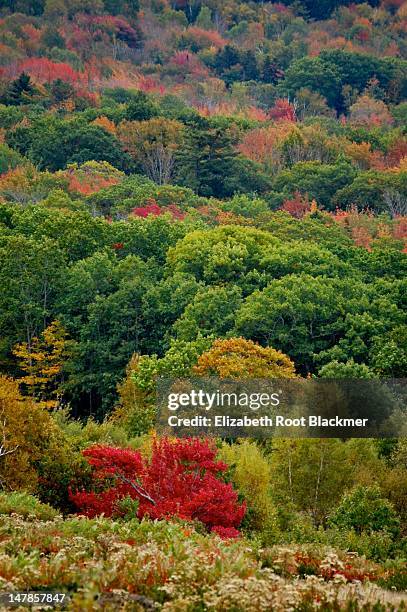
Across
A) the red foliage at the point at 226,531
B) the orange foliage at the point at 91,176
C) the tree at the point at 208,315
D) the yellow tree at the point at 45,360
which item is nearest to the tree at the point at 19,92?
the orange foliage at the point at 91,176

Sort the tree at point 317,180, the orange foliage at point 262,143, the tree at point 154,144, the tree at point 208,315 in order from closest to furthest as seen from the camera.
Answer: the tree at point 208,315 < the tree at point 317,180 < the tree at point 154,144 < the orange foliage at point 262,143

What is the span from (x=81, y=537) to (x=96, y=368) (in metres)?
33.0

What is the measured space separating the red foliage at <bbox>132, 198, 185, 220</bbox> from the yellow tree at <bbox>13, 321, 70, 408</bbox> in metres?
19.8

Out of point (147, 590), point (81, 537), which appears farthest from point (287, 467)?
point (147, 590)

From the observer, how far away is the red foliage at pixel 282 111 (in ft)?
413

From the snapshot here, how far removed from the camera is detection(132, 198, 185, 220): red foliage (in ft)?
227

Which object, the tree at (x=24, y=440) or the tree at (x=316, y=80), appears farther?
the tree at (x=316, y=80)

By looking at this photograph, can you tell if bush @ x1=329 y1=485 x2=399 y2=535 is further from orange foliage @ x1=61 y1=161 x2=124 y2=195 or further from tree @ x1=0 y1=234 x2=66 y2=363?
orange foliage @ x1=61 y1=161 x2=124 y2=195

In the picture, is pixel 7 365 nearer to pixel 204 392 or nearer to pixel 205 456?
pixel 204 392

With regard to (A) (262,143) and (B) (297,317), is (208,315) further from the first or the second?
(A) (262,143)

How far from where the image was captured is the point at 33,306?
50000mm

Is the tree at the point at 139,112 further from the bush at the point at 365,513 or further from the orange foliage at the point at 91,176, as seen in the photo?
the bush at the point at 365,513

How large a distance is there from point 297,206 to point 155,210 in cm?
1584

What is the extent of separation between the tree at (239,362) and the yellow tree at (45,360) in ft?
30.4
